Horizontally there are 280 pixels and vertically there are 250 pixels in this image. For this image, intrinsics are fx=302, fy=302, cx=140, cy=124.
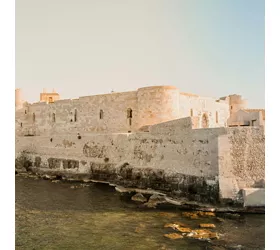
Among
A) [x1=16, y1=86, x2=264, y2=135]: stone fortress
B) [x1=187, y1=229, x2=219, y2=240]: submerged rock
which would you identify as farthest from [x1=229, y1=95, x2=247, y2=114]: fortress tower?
[x1=187, y1=229, x2=219, y2=240]: submerged rock

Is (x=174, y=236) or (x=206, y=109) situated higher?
(x=206, y=109)

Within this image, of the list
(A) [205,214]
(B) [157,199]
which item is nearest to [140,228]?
(A) [205,214]

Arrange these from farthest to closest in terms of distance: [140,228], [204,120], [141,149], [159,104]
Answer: [204,120] → [159,104] → [141,149] → [140,228]

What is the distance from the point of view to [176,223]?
9750 mm

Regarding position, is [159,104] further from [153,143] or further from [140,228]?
[140,228]

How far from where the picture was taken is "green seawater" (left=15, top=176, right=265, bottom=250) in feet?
27.4

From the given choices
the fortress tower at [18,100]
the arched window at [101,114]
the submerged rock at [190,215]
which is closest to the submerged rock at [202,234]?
the submerged rock at [190,215]

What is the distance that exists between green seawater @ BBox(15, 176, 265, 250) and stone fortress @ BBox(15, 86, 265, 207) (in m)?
1.72

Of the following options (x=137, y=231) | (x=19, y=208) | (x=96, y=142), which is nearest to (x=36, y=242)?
(x=137, y=231)

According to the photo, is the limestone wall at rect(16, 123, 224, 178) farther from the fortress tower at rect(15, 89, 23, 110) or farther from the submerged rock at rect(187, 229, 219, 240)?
the fortress tower at rect(15, 89, 23, 110)

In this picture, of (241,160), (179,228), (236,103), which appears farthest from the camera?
(236,103)

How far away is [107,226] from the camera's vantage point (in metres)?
9.67

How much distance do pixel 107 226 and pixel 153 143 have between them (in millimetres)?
6206
